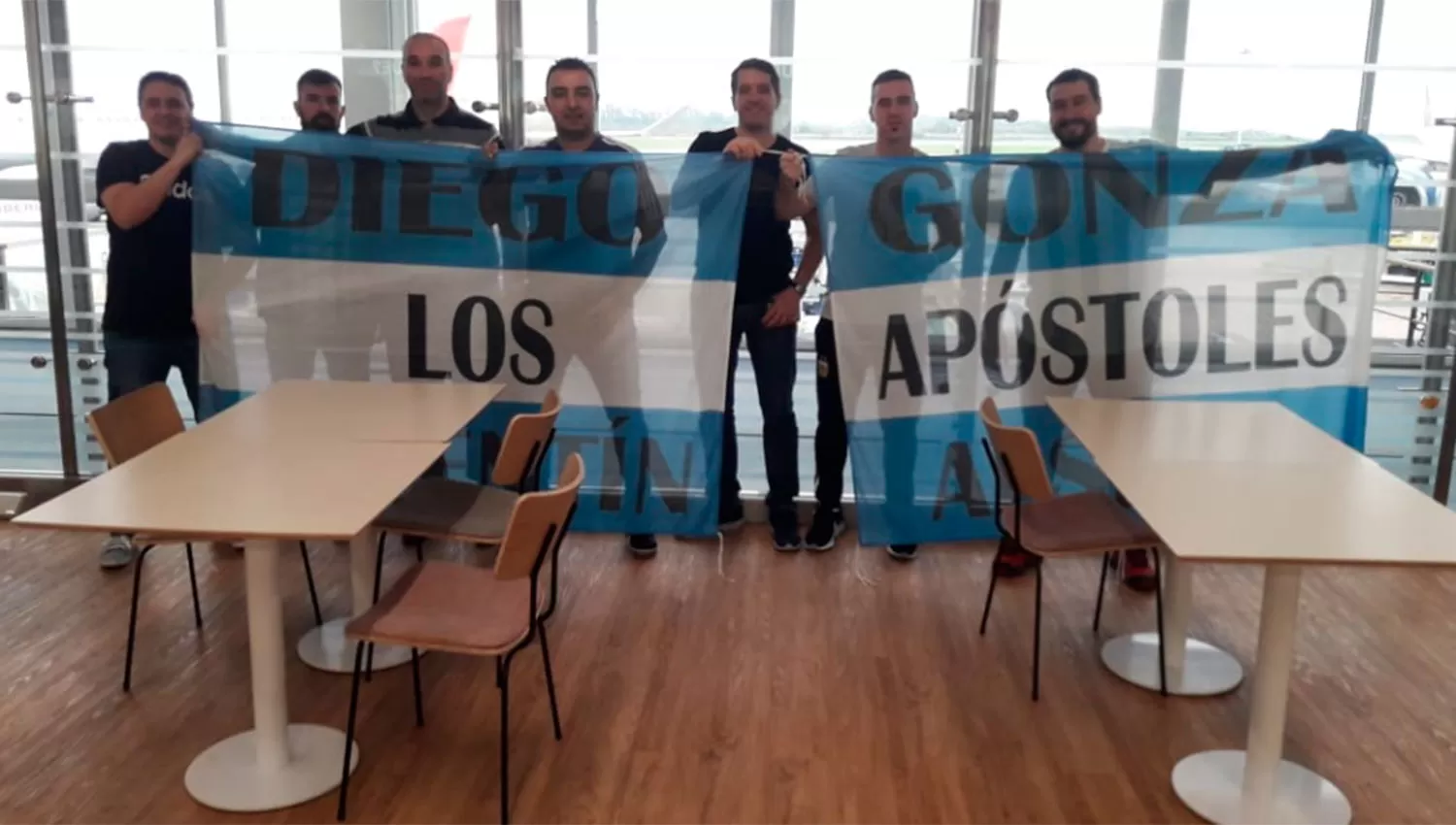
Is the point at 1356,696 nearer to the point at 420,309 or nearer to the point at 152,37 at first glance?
the point at 420,309

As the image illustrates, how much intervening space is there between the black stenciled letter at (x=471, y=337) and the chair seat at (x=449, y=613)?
1328 millimetres

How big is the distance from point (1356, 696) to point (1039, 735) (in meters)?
0.99

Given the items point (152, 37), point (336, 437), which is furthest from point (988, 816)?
point (152, 37)

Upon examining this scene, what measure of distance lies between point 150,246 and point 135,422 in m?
1.09

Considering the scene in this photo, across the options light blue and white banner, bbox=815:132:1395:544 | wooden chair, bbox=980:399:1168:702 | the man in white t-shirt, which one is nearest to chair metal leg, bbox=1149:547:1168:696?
wooden chair, bbox=980:399:1168:702

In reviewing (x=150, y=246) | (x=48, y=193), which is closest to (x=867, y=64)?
(x=150, y=246)

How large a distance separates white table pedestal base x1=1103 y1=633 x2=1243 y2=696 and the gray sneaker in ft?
10.7

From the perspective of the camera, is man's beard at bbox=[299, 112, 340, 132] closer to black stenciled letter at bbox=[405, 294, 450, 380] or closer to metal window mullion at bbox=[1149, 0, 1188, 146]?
black stenciled letter at bbox=[405, 294, 450, 380]

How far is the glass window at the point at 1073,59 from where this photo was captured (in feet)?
14.5

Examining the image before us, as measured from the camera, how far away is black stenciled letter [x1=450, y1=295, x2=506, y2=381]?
418cm

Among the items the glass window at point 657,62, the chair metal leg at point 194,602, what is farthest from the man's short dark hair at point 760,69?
the chair metal leg at point 194,602

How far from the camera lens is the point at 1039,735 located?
123 inches

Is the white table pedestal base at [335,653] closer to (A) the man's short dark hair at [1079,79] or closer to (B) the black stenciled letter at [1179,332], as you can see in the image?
(B) the black stenciled letter at [1179,332]

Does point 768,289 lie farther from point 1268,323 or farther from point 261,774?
point 261,774
